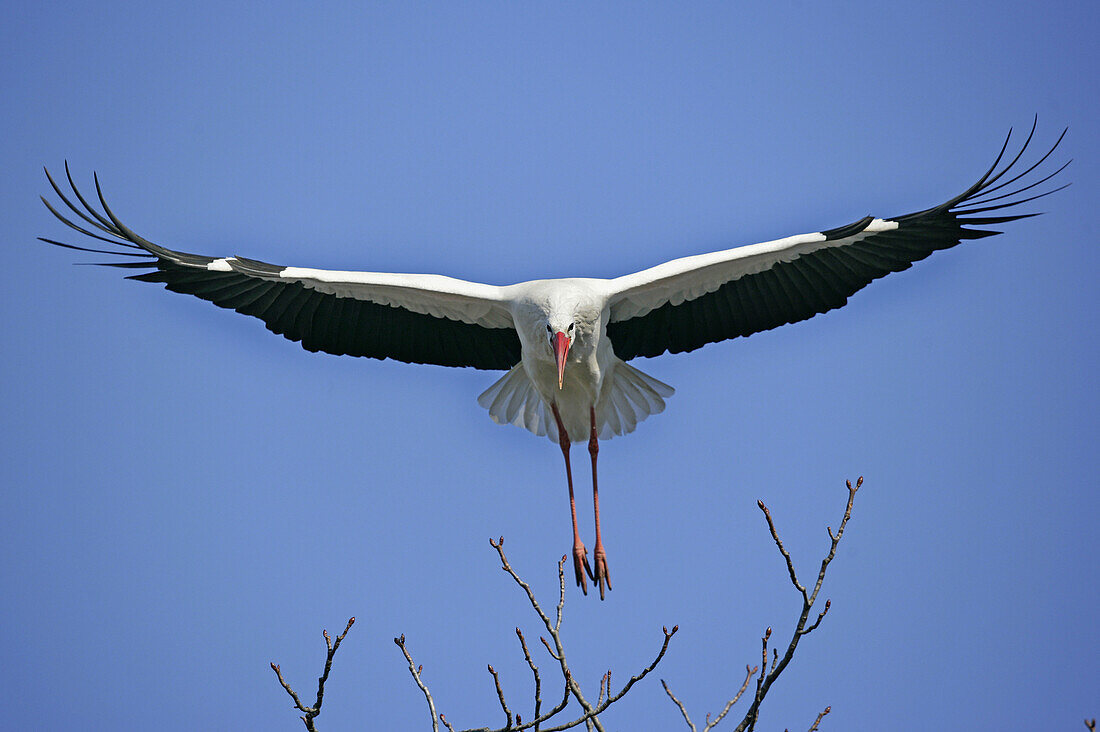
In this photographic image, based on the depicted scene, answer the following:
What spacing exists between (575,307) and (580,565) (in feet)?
4.48

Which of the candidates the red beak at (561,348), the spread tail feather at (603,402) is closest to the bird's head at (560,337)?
the red beak at (561,348)

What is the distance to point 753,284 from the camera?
617cm

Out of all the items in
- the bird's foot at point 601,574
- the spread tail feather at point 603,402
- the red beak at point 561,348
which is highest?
the red beak at point 561,348

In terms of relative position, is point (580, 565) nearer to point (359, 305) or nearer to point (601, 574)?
point (601, 574)

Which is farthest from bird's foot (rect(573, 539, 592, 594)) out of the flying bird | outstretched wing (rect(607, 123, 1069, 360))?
outstretched wing (rect(607, 123, 1069, 360))

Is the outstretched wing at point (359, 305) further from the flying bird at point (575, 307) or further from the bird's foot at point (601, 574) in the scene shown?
the bird's foot at point (601, 574)

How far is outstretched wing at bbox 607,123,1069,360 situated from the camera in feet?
18.6

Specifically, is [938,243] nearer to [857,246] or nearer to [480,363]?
[857,246]

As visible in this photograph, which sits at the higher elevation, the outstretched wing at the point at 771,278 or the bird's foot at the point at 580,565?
the outstretched wing at the point at 771,278

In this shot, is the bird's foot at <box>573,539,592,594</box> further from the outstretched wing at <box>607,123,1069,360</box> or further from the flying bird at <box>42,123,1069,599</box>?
the outstretched wing at <box>607,123,1069,360</box>

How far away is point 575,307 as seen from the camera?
227 inches

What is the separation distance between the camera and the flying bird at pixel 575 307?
574 centimetres

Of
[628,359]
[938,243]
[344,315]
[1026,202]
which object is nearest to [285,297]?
[344,315]

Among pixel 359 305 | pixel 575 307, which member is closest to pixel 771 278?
pixel 575 307
